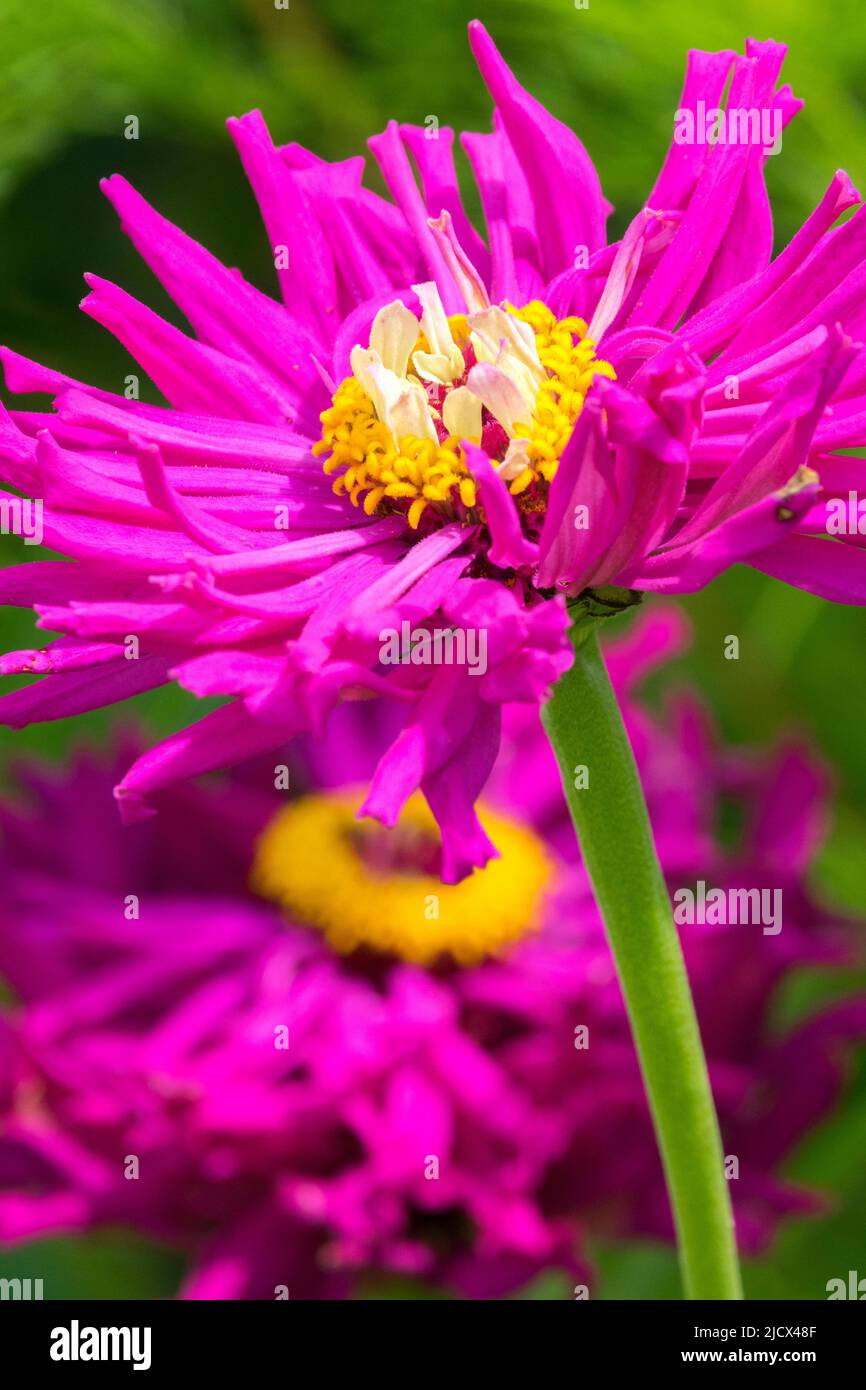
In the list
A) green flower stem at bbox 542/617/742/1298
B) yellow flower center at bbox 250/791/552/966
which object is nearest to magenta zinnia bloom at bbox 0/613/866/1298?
yellow flower center at bbox 250/791/552/966

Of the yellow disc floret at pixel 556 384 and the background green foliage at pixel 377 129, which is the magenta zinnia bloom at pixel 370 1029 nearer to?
the background green foliage at pixel 377 129

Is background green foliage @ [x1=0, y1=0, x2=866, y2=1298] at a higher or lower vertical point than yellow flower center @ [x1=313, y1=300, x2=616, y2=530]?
higher

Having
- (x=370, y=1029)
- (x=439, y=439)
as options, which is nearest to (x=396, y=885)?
(x=370, y=1029)

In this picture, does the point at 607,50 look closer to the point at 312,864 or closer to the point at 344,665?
the point at 312,864

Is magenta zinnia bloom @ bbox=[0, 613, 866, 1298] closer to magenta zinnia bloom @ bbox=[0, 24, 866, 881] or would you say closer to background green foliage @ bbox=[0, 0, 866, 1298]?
background green foliage @ bbox=[0, 0, 866, 1298]

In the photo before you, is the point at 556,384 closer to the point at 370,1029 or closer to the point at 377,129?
the point at 370,1029
